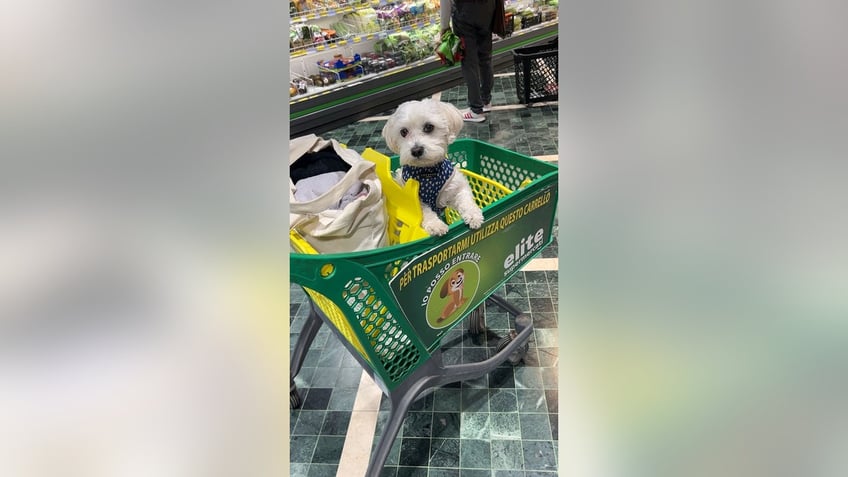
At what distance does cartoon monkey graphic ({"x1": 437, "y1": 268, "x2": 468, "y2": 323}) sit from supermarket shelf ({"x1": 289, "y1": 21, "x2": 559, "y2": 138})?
3.31 m

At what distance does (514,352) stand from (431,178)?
30.7 inches

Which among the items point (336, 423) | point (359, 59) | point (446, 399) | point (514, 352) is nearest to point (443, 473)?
point (446, 399)

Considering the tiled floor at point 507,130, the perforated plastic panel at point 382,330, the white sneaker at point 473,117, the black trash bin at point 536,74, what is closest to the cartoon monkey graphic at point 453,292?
the perforated plastic panel at point 382,330

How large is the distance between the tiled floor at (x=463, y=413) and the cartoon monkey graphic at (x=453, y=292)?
50 cm

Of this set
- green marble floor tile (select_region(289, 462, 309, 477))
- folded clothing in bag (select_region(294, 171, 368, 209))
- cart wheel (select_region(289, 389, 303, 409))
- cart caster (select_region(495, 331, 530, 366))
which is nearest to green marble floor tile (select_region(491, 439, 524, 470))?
cart caster (select_region(495, 331, 530, 366))

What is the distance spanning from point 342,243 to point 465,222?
0.33 meters

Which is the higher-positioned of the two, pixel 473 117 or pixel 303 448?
pixel 473 117

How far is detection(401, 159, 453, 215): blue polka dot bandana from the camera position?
5.00 feet

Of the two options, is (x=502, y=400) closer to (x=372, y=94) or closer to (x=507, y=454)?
(x=507, y=454)

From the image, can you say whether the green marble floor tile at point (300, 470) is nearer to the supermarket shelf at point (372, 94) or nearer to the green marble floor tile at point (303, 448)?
the green marble floor tile at point (303, 448)

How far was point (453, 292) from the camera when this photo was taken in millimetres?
1412

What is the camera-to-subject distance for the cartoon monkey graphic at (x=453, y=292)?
4.52 ft
